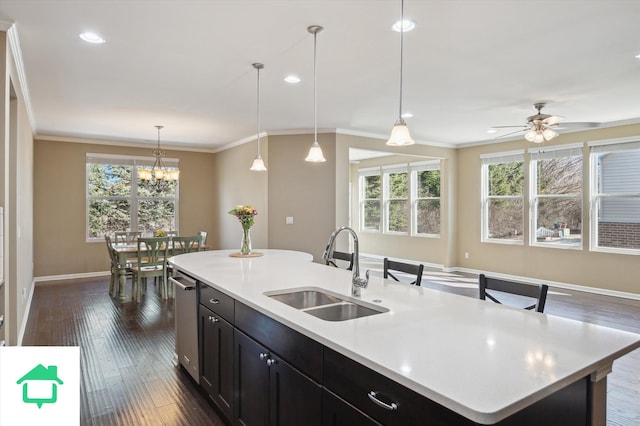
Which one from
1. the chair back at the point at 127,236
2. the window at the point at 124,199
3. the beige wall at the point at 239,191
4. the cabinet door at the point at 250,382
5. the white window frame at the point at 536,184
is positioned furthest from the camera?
the window at the point at 124,199

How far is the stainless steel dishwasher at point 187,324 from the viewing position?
2848mm

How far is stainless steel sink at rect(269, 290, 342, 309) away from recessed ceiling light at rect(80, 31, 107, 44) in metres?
2.45

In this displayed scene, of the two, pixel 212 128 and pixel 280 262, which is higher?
pixel 212 128

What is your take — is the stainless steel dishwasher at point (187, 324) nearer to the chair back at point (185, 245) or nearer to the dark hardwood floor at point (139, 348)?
the dark hardwood floor at point (139, 348)

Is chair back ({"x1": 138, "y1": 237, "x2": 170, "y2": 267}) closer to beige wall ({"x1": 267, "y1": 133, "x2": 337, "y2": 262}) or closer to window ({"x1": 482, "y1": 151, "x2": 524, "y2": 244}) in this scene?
beige wall ({"x1": 267, "y1": 133, "x2": 337, "y2": 262})

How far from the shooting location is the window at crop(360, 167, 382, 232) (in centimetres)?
1003

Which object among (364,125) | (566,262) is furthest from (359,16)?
(566,262)

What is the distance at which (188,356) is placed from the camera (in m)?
3.01

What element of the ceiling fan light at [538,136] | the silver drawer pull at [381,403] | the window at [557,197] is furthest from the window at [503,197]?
the silver drawer pull at [381,403]

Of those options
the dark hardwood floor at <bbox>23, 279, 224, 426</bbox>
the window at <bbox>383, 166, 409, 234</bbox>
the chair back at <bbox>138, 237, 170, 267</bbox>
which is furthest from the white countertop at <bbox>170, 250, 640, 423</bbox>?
the window at <bbox>383, 166, 409, 234</bbox>

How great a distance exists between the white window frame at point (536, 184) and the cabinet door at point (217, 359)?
20.5 feet

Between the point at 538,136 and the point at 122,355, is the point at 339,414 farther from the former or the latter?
the point at 538,136

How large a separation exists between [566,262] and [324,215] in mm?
4140

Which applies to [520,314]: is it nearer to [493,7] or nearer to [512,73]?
[493,7]
